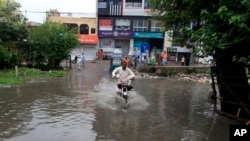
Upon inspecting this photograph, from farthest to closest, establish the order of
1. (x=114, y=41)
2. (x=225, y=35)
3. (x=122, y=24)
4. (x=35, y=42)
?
(x=114, y=41)
(x=122, y=24)
(x=35, y=42)
(x=225, y=35)

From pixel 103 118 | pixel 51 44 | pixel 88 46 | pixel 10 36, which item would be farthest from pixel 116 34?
pixel 103 118

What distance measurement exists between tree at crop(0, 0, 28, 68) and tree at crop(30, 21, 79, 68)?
1.13 meters

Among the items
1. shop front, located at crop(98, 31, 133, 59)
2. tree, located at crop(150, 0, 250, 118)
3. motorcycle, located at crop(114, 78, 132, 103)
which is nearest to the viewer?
tree, located at crop(150, 0, 250, 118)

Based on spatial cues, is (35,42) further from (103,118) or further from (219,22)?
(219,22)

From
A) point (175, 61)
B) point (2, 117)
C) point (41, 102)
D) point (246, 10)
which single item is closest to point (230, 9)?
point (246, 10)

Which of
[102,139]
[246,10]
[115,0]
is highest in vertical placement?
[115,0]

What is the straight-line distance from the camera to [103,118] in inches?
433

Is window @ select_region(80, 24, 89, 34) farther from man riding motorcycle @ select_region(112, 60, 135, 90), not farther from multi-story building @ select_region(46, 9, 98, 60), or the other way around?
man riding motorcycle @ select_region(112, 60, 135, 90)

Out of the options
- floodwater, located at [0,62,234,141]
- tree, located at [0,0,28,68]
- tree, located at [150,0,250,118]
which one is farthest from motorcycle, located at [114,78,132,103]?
tree, located at [0,0,28,68]

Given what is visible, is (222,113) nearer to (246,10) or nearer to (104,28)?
(246,10)

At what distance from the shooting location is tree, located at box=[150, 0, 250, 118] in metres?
7.47

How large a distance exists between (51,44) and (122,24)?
23704 millimetres

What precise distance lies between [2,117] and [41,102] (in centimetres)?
300

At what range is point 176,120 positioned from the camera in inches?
436
